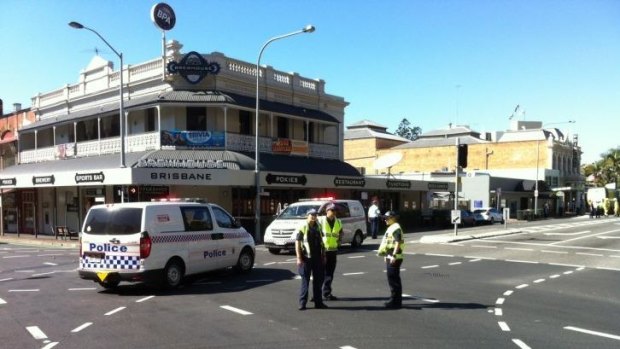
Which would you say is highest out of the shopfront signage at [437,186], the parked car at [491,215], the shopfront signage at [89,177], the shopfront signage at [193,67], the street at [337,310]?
the shopfront signage at [193,67]

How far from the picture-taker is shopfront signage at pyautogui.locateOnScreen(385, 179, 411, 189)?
35344 mm

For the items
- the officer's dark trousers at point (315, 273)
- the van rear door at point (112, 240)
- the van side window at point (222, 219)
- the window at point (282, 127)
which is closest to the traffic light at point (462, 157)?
the window at point (282, 127)

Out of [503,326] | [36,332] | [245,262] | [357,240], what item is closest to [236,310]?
[36,332]

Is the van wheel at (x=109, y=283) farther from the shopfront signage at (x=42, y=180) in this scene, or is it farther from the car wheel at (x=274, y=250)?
the shopfront signage at (x=42, y=180)

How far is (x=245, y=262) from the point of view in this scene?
14.1 meters

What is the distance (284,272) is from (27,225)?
27.3 metres

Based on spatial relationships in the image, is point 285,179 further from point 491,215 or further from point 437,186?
point 491,215

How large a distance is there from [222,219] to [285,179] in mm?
14049

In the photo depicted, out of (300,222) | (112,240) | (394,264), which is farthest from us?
(300,222)

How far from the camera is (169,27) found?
29.2m

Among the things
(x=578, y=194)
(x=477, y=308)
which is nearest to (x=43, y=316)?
(x=477, y=308)

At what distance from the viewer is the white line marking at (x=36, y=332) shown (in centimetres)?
752

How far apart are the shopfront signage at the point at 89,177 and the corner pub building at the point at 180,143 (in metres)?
0.08

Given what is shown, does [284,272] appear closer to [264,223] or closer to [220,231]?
[220,231]
